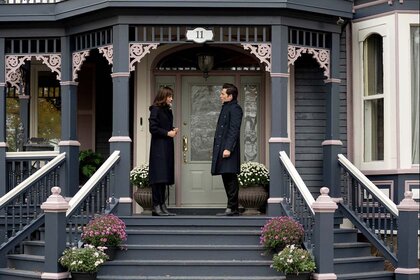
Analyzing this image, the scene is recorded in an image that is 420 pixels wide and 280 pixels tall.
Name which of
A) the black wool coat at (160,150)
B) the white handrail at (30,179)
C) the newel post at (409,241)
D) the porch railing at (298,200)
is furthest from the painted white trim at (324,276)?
the white handrail at (30,179)

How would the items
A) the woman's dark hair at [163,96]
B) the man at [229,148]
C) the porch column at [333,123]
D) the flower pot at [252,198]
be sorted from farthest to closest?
the porch column at [333,123]
the flower pot at [252,198]
the woman's dark hair at [163,96]
the man at [229,148]

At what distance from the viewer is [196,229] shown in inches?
488

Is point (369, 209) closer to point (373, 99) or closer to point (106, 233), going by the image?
point (373, 99)

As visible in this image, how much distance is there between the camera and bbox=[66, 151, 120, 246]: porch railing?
38.5ft

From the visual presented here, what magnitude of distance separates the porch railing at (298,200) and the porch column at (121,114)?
7.57ft

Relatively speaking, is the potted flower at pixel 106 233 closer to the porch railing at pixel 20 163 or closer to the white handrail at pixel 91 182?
the white handrail at pixel 91 182

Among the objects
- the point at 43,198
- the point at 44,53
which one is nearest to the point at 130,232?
the point at 43,198

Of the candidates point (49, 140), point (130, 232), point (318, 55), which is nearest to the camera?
point (130, 232)

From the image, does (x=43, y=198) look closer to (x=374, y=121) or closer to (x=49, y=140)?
(x=49, y=140)

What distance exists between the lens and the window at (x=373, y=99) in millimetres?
14273

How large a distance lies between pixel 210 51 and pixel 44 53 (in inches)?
111

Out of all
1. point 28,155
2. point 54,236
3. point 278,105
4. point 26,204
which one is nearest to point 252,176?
point 278,105

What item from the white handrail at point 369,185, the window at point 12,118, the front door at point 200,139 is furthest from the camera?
the window at point 12,118

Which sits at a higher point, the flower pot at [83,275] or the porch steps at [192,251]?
the porch steps at [192,251]
